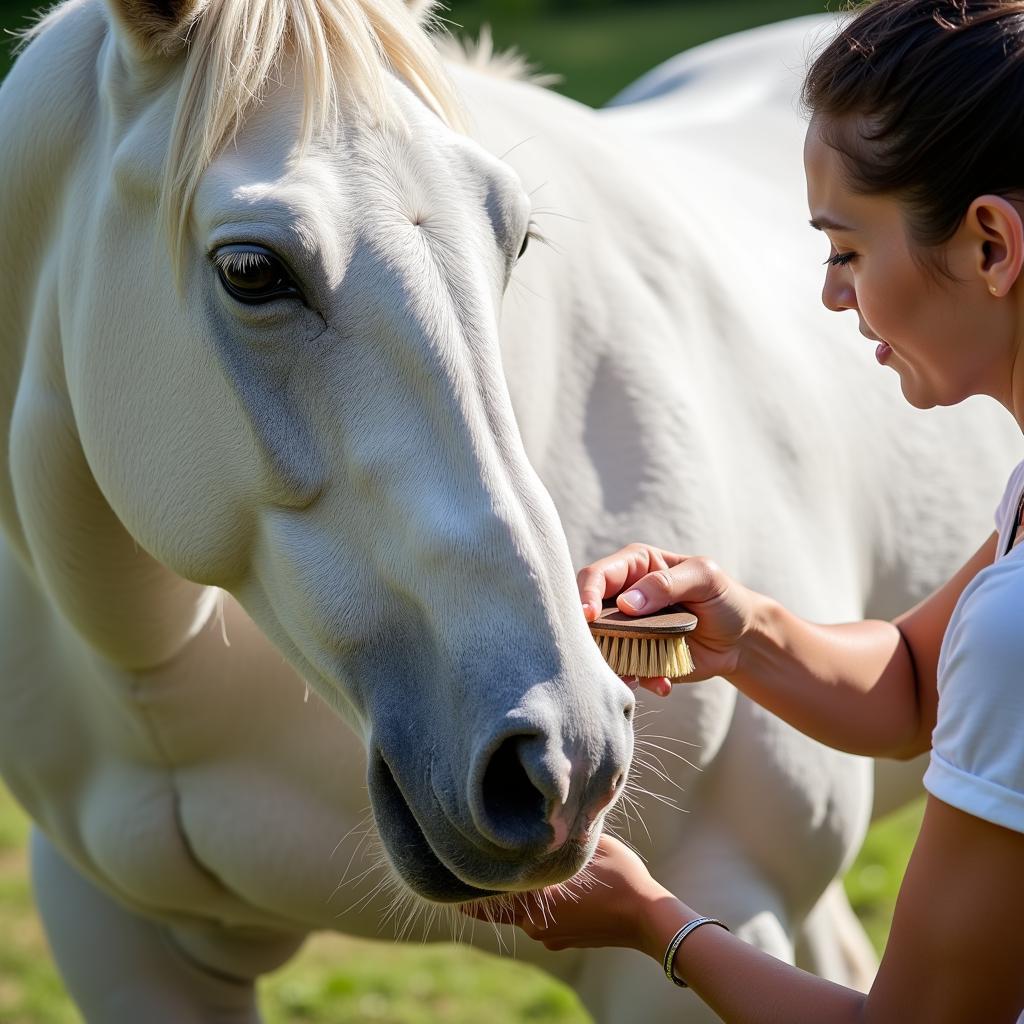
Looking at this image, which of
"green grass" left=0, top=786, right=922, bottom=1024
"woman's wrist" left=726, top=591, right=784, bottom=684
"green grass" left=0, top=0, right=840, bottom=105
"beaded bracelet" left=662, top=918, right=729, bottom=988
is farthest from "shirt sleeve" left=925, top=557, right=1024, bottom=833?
"green grass" left=0, top=0, right=840, bottom=105

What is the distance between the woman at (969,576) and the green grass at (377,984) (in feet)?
7.55

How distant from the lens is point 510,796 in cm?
135

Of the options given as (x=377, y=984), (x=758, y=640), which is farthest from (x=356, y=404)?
(x=377, y=984)

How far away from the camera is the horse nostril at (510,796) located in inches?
52.2

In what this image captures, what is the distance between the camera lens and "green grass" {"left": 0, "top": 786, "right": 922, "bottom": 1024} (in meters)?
3.69

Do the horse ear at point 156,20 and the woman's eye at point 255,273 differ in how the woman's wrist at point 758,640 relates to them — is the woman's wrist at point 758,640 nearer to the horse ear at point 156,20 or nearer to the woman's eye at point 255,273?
the woman's eye at point 255,273

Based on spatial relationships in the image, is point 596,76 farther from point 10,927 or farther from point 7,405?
point 7,405

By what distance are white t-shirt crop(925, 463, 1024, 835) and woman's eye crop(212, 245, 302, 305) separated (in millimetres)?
763

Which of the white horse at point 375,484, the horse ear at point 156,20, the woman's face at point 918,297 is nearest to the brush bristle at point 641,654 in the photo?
the white horse at point 375,484

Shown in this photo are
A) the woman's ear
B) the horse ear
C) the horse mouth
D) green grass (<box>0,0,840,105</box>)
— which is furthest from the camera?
green grass (<box>0,0,840,105</box>)

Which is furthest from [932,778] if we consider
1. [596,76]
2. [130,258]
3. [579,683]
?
[596,76]

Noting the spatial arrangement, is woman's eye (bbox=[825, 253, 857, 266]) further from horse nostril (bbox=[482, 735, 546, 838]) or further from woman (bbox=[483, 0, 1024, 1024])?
horse nostril (bbox=[482, 735, 546, 838])

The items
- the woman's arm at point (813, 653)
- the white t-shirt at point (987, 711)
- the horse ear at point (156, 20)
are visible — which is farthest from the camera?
the woman's arm at point (813, 653)

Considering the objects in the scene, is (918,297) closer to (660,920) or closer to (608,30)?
(660,920)
